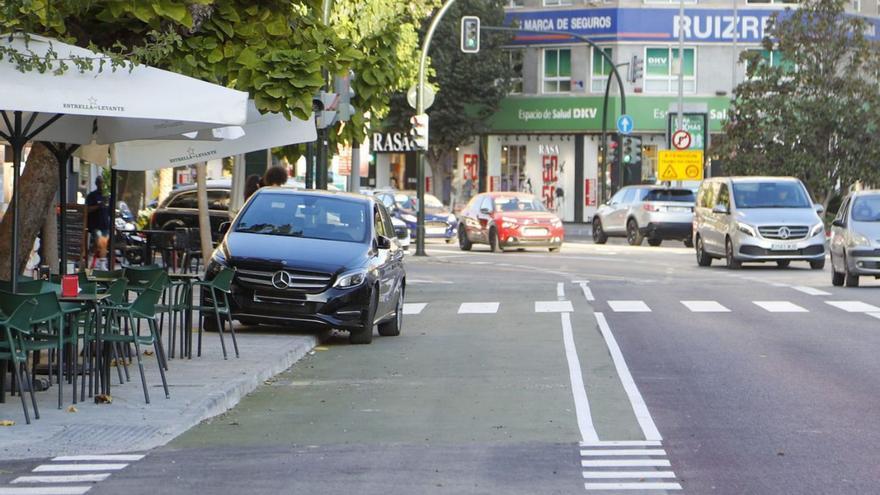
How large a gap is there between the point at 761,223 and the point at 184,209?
11.7 meters

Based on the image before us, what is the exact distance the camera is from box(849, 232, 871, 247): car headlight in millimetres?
27875

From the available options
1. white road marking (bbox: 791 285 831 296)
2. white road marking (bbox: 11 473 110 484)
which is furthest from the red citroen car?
white road marking (bbox: 11 473 110 484)

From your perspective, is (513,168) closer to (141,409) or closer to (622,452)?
(141,409)

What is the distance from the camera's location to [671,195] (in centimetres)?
4784

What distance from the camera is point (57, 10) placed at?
12.4 meters

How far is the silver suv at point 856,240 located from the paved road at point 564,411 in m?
3.68

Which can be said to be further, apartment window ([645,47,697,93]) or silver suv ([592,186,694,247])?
apartment window ([645,47,697,93])

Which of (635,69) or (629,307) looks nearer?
(629,307)

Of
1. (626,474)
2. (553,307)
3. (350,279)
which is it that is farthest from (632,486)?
(553,307)

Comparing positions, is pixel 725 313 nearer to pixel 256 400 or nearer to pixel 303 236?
pixel 303 236

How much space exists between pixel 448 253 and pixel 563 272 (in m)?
9.55

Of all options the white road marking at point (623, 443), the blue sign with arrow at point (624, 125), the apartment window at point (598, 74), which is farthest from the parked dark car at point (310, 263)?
the apartment window at point (598, 74)

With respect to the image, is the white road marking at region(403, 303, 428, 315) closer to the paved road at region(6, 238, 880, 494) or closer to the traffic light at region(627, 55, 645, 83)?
the paved road at region(6, 238, 880, 494)

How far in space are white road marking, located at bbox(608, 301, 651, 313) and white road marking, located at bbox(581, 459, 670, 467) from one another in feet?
45.0
